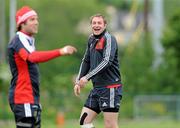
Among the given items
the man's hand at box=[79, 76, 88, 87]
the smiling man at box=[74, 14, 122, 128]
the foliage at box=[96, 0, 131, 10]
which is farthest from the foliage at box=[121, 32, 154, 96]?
the foliage at box=[96, 0, 131, 10]

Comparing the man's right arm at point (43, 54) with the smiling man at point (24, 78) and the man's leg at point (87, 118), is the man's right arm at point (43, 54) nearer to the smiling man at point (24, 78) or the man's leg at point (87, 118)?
the smiling man at point (24, 78)

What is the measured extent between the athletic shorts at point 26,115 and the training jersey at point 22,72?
7 centimetres

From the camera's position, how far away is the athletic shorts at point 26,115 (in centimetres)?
1116

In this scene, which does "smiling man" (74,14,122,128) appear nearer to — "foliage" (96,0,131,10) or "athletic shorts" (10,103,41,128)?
"athletic shorts" (10,103,41,128)

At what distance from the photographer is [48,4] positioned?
290 feet

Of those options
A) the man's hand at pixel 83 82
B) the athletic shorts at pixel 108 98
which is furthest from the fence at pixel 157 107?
the man's hand at pixel 83 82

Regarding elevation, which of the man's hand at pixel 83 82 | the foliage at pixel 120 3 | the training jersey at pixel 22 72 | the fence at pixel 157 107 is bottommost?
the fence at pixel 157 107

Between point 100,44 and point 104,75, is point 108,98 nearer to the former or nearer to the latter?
point 104,75

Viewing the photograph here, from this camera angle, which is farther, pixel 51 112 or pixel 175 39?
pixel 175 39

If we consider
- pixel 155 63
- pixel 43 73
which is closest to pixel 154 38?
pixel 155 63

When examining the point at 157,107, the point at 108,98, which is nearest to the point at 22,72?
the point at 108,98

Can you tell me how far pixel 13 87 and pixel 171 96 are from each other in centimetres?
2875

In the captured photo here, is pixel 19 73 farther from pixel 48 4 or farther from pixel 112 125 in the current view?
pixel 48 4

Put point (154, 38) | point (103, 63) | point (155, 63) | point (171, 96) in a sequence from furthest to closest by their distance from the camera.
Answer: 1. point (154, 38)
2. point (155, 63)
3. point (171, 96)
4. point (103, 63)
